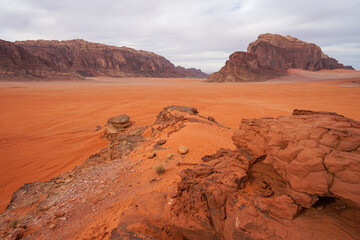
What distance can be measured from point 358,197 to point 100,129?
1085 centimetres

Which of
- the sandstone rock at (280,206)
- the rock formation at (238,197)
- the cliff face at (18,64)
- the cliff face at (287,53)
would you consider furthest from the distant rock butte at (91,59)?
the sandstone rock at (280,206)

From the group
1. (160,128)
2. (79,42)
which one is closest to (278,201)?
(160,128)

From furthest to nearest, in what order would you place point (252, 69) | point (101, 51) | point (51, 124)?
point (101, 51)
point (252, 69)
point (51, 124)

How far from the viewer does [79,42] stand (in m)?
98.6

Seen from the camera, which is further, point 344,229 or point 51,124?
point 51,124

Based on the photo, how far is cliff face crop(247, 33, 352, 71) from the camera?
248ft

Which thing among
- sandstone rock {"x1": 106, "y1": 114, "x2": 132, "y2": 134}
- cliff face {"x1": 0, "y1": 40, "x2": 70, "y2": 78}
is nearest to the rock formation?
sandstone rock {"x1": 106, "y1": 114, "x2": 132, "y2": 134}

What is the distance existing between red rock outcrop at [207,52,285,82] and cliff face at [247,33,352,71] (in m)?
15.7

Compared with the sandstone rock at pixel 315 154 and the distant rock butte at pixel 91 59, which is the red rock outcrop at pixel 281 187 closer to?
the sandstone rock at pixel 315 154

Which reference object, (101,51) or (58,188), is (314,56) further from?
(101,51)

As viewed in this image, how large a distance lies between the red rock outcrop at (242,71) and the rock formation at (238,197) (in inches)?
2255

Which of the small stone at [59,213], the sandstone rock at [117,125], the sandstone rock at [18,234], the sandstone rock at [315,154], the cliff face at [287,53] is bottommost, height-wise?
the sandstone rock at [18,234]

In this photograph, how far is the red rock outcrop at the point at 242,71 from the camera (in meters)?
57.3

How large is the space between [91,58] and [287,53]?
316 feet
